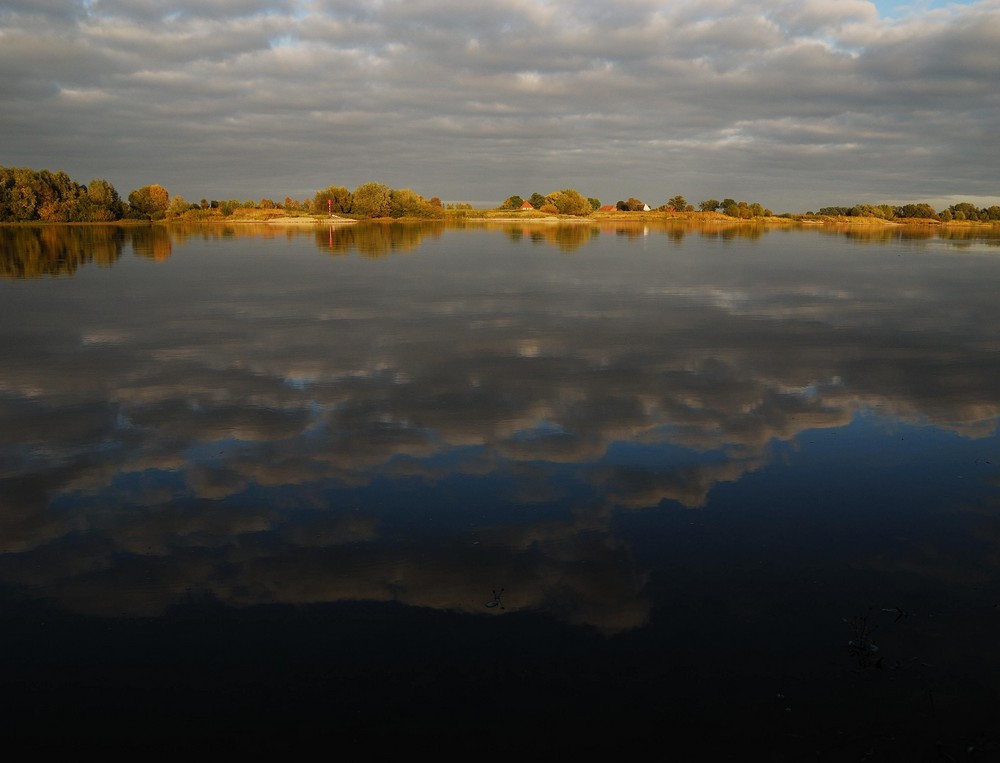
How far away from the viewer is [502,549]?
28.5 feet

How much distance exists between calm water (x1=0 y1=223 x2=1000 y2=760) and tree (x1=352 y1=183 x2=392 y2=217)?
153557mm

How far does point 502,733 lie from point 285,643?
8.03 feet

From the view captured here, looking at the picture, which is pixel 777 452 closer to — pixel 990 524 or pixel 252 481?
pixel 990 524

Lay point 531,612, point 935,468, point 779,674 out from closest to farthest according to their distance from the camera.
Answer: point 779,674 < point 531,612 < point 935,468

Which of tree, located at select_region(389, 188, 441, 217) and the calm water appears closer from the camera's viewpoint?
the calm water

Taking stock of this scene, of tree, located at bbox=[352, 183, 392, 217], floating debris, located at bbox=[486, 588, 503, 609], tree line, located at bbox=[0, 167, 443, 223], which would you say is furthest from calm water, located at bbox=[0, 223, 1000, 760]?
tree, located at bbox=[352, 183, 392, 217]

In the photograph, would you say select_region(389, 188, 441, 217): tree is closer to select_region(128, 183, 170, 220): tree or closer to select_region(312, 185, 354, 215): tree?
select_region(312, 185, 354, 215): tree

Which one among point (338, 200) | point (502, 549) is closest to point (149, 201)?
point (338, 200)

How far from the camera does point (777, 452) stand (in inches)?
470

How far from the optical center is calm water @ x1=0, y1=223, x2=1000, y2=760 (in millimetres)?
6043

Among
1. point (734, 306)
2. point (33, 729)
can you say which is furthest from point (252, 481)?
point (734, 306)

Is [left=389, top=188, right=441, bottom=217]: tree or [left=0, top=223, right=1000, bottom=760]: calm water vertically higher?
[left=389, top=188, right=441, bottom=217]: tree

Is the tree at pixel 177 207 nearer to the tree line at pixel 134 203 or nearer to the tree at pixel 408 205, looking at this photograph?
the tree line at pixel 134 203

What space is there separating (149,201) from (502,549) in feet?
567
